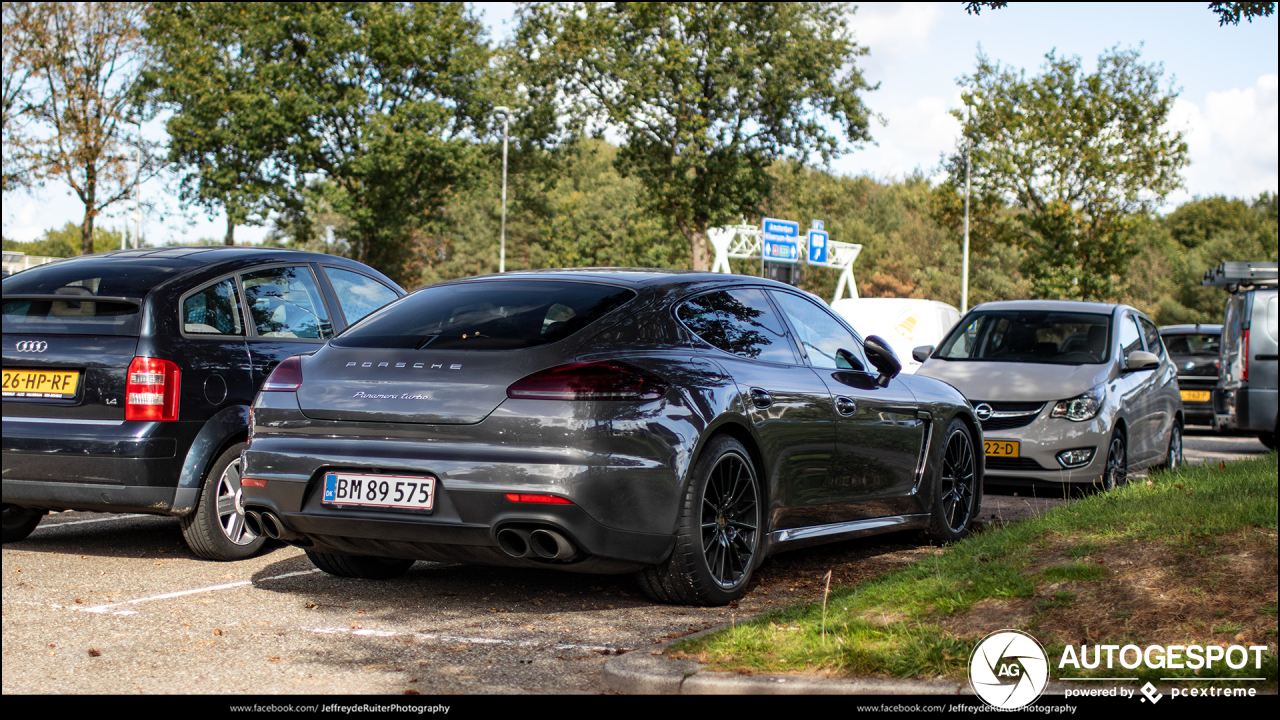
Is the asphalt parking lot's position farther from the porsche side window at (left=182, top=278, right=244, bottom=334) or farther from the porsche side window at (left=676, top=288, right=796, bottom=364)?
the porsche side window at (left=182, top=278, right=244, bottom=334)

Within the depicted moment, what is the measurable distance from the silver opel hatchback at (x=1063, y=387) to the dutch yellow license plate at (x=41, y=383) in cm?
535

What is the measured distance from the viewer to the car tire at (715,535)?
530cm

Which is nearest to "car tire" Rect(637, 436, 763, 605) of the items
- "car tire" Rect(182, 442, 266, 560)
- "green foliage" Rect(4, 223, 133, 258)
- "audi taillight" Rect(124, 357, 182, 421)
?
"car tire" Rect(182, 442, 266, 560)

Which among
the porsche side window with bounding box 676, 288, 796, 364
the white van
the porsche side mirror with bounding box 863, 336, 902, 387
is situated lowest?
the porsche side mirror with bounding box 863, 336, 902, 387

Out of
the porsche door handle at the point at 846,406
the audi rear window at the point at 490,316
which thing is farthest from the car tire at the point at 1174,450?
the audi rear window at the point at 490,316

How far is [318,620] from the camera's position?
5332 millimetres

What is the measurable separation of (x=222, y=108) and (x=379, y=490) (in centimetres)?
3811

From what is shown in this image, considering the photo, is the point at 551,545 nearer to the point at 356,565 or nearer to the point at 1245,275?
the point at 356,565

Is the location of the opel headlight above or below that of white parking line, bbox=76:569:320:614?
above

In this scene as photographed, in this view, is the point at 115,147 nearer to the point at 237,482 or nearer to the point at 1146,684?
the point at 237,482

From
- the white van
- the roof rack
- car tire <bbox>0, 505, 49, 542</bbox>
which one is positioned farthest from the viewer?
the white van

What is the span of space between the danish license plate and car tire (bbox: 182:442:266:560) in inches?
67.0

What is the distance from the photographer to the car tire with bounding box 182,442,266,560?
683 cm

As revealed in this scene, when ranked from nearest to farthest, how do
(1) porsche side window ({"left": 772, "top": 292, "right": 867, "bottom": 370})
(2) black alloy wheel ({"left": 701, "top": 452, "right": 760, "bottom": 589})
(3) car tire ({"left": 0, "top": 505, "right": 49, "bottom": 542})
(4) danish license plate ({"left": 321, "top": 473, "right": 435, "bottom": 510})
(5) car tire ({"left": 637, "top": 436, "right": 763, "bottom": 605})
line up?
(4) danish license plate ({"left": 321, "top": 473, "right": 435, "bottom": 510}), (5) car tire ({"left": 637, "top": 436, "right": 763, "bottom": 605}), (2) black alloy wheel ({"left": 701, "top": 452, "right": 760, "bottom": 589}), (1) porsche side window ({"left": 772, "top": 292, "right": 867, "bottom": 370}), (3) car tire ({"left": 0, "top": 505, "right": 49, "bottom": 542})
